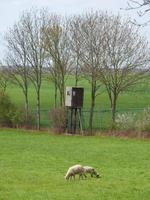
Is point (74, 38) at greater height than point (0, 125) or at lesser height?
greater

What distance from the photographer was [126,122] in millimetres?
41094

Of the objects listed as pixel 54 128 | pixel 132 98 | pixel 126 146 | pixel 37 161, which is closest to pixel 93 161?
pixel 37 161

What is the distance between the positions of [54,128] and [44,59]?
12110 mm

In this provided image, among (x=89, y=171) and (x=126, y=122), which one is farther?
(x=126, y=122)

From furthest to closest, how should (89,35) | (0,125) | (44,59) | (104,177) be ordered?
(44,59)
(89,35)
(0,125)
(104,177)

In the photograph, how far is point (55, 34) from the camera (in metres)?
51.2

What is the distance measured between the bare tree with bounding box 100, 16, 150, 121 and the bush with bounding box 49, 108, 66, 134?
7128 mm

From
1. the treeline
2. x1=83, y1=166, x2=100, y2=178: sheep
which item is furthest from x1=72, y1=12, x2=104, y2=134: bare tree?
x1=83, y1=166, x2=100, y2=178: sheep

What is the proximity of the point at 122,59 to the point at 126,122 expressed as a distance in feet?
27.5

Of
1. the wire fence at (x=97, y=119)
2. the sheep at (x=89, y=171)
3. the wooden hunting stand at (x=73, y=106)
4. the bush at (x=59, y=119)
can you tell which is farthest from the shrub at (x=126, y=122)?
the sheep at (x=89, y=171)

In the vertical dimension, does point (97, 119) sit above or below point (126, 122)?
below

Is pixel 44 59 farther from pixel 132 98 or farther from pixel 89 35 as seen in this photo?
pixel 132 98

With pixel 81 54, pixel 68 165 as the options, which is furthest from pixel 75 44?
pixel 68 165

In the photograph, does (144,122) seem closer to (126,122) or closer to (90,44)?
(126,122)
